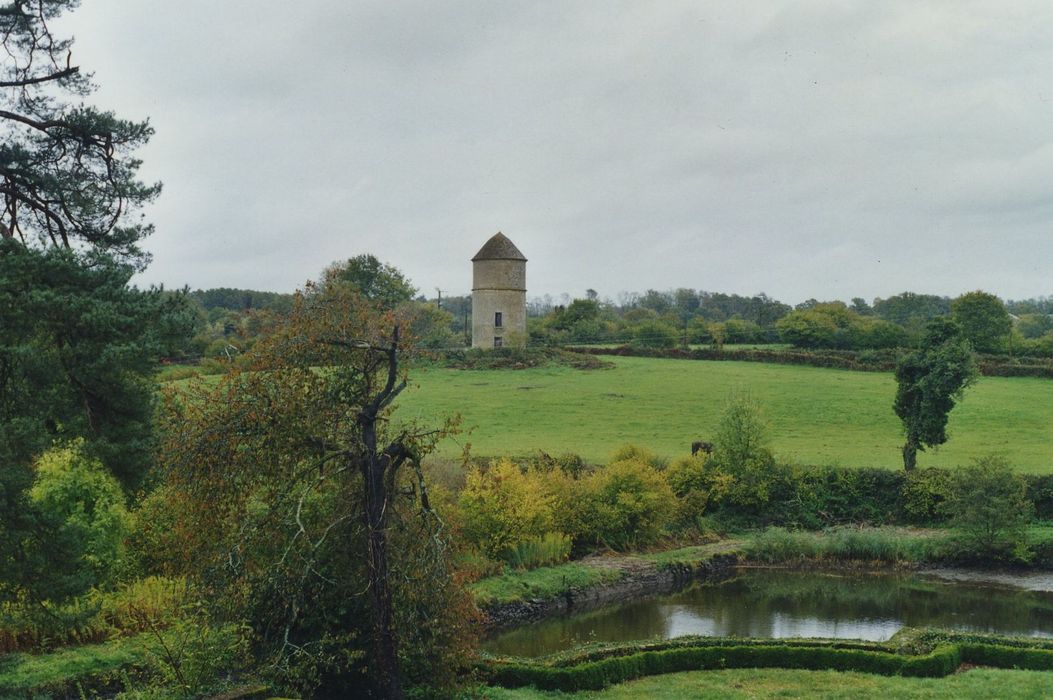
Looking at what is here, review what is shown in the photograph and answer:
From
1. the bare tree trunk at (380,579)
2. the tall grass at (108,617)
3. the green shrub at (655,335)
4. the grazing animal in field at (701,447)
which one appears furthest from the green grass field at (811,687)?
the green shrub at (655,335)

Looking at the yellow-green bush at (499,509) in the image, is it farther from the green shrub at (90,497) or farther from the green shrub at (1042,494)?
the green shrub at (1042,494)

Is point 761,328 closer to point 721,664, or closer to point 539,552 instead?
point 539,552

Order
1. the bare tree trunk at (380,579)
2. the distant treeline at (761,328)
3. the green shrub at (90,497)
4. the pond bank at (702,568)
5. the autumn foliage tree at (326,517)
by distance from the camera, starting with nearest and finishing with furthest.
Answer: the bare tree trunk at (380,579) < the autumn foliage tree at (326,517) < the green shrub at (90,497) < the pond bank at (702,568) < the distant treeline at (761,328)

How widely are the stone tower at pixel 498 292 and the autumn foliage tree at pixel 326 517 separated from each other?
182 ft

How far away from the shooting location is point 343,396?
14.8m

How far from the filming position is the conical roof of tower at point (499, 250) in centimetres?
7081

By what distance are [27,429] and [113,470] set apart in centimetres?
213

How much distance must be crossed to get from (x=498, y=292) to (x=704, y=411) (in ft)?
82.2

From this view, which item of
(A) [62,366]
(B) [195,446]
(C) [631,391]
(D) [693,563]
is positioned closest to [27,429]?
(A) [62,366]

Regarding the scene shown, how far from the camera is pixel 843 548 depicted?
108 ft

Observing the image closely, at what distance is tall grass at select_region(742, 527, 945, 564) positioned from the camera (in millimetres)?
32406

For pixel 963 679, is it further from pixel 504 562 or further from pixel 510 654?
pixel 504 562

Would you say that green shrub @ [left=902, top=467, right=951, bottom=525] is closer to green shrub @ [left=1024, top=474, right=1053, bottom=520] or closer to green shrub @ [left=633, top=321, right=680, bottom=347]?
green shrub @ [left=1024, top=474, right=1053, bottom=520]

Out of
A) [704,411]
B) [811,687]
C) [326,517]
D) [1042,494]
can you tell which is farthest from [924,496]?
[326,517]
